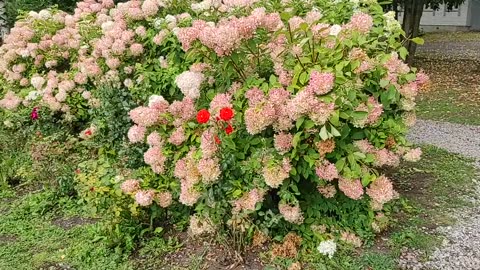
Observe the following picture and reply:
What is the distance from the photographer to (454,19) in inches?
1021

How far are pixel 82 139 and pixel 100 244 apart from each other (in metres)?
1.99

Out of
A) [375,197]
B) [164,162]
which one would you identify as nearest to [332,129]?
[375,197]

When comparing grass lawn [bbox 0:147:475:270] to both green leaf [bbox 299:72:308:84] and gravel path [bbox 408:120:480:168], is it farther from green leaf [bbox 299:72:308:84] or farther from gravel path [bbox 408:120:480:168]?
gravel path [bbox 408:120:480:168]

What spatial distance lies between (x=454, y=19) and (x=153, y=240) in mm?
26164

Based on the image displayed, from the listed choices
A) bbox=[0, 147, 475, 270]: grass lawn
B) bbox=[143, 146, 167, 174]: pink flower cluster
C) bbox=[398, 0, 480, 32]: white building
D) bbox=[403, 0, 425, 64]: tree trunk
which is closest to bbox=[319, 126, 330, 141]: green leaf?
bbox=[0, 147, 475, 270]: grass lawn

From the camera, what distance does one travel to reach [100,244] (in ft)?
11.6

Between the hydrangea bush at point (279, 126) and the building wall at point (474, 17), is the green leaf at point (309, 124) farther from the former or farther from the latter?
the building wall at point (474, 17)

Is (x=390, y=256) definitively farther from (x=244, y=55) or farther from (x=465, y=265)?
(x=244, y=55)

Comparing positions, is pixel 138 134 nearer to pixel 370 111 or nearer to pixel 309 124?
pixel 309 124

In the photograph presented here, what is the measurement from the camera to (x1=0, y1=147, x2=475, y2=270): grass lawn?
328 centimetres

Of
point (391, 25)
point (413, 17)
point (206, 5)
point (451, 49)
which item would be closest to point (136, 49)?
point (206, 5)

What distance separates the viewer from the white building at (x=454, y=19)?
25.2 m

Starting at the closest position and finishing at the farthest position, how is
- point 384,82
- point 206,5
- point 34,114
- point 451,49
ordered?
point 384,82 → point 206,5 → point 34,114 → point 451,49

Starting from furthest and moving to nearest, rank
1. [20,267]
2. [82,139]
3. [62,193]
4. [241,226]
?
[82,139], [62,193], [20,267], [241,226]
